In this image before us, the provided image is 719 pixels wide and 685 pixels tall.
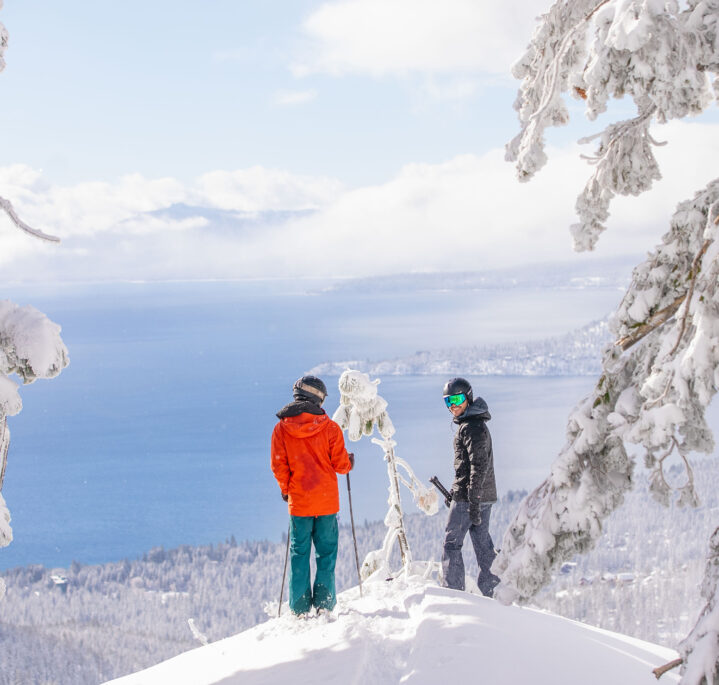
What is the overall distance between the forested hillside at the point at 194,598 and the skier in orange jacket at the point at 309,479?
132 ft

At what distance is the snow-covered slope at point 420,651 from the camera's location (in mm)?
3631

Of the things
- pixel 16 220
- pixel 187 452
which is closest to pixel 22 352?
pixel 16 220

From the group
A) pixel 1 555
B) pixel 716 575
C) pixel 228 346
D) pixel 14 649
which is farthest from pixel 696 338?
pixel 228 346

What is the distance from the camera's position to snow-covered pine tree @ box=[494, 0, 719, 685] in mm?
2438

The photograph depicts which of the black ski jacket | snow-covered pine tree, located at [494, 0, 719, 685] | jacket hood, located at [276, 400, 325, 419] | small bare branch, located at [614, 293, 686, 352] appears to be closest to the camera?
snow-covered pine tree, located at [494, 0, 719, 685]

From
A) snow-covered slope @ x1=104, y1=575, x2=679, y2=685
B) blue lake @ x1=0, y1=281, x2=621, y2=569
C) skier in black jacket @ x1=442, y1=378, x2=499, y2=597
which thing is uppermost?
skier in black jacket @ x1=442, y1=378, x2=499, y2=597

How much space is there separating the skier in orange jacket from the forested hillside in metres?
40.3

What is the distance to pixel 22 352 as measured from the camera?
139 inches

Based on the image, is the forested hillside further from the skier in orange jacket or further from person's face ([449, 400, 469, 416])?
person's face ([449, 400, 469, 416])

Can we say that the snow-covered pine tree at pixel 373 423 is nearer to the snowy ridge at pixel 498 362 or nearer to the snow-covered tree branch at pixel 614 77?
the snow-covered tree branch at pixel 614 77

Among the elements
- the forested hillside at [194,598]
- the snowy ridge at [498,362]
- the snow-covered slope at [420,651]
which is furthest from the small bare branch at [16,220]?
the snowy ridge at [498,362]

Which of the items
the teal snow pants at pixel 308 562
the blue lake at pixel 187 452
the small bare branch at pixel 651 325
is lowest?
the blue lake at pixel 187 452

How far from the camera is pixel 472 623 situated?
409 cm

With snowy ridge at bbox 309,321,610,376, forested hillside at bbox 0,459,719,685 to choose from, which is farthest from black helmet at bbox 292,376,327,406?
snowy ridge at bbox 309,321,610,376
